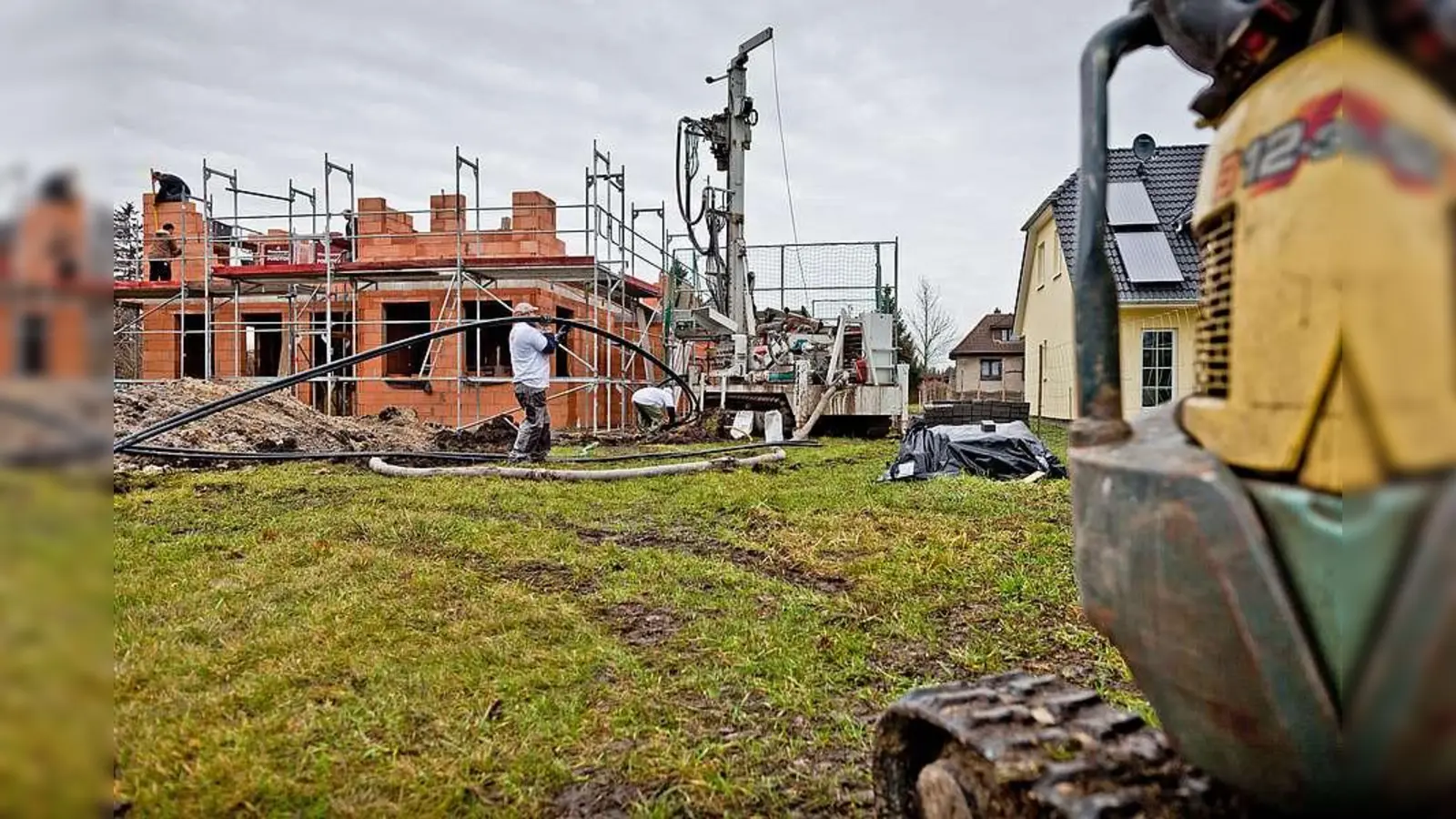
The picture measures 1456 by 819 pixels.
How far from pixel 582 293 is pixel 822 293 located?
5528 millimetres

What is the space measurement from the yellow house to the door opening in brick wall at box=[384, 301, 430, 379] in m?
11.5

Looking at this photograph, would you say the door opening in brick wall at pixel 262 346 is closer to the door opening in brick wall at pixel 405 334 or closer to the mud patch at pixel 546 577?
the door opening in brick wall at pixel 405 334

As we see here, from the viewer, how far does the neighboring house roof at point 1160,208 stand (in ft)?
42.4

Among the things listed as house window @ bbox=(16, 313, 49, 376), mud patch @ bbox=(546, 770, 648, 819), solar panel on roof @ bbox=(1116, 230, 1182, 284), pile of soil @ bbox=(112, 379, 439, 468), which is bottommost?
mud patch @ bbox=(546, 770, 648, 819)

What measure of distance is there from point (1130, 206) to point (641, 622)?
45.1 ft

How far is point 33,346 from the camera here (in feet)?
1.22

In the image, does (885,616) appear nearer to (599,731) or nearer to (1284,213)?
(599,731)

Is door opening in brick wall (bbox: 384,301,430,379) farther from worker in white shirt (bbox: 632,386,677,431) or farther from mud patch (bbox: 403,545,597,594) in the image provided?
mud patch (bbox: 403,545,597,594)

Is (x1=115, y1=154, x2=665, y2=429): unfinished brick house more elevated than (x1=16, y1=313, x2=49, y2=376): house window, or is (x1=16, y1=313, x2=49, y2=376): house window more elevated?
(x1=115, y1=154, x2=665, y2=429): unfinished brick house

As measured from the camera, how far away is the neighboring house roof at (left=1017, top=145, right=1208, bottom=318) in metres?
12.9

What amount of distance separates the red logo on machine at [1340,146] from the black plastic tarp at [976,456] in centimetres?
728

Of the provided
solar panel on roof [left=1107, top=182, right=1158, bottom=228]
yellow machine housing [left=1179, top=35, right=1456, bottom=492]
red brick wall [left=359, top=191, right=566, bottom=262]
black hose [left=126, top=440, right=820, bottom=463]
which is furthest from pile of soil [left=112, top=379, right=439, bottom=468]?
solar panel on roof [left=1107, top=182, right=1158, bottom=228]

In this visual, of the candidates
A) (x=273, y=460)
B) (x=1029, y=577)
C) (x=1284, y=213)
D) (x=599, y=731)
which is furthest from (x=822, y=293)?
(x=1284, y=213)

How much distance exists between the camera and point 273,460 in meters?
9.53
